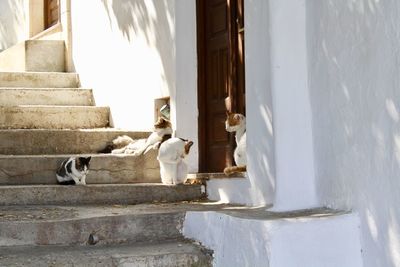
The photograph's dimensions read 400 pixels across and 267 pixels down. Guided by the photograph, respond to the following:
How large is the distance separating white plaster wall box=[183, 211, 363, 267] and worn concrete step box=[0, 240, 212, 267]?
1.20 feet

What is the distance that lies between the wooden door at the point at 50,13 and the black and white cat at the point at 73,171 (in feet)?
18.1

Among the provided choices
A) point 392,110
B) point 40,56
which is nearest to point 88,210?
point 392,110

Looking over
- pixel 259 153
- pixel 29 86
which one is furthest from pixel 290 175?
pixel 29 86

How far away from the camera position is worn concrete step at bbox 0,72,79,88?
26.8 feet

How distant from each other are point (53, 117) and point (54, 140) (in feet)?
3.10

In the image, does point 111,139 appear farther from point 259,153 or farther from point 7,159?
point 259,153

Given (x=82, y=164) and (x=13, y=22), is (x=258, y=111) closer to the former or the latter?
(x=82, y=164)

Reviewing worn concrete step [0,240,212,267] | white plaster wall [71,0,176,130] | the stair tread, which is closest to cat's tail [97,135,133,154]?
white plaster wall [71,0,176,130]

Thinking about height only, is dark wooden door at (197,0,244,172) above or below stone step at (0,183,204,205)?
above

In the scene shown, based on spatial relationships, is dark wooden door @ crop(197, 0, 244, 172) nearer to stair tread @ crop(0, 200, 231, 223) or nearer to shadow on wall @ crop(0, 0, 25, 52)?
stair tread @ crop(0, 200, 231, 223)

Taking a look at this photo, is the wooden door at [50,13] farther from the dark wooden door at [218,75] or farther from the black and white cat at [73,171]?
the black and white cat at [73,171]

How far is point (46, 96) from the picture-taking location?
25.8ft

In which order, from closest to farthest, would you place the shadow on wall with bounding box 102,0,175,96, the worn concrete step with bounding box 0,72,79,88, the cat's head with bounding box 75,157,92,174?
the cat's head with bounding box 75,157,92,174, the shadow on wall with bounding box 102,0,175,96, the worn concrete step with bounding box 0,72,79,88

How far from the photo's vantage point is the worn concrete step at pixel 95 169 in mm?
5621
